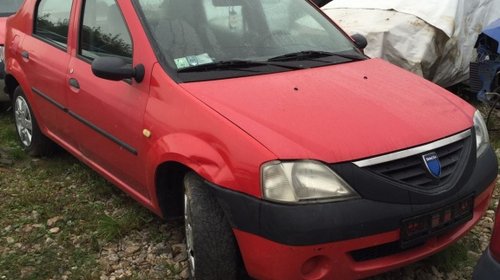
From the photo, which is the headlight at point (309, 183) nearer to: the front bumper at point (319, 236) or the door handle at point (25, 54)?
the front bumper at point (319, 236)

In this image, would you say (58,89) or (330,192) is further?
(58,89)

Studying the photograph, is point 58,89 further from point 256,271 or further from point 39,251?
point 256,271

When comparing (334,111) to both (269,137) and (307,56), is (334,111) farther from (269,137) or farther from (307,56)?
(307,56)

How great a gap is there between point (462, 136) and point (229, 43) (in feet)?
4.50

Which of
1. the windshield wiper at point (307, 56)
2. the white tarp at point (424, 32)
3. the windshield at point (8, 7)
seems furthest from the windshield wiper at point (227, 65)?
the windshield at point (8, 7)

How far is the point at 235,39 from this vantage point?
3168 mm

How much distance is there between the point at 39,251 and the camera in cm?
332

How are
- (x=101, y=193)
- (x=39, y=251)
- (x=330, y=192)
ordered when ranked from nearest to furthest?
1. (x=330, y=192)
2. (x=39, y=251)
3. (x=101, y=193)

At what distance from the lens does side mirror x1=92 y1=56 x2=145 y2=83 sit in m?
2.87

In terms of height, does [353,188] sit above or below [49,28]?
below

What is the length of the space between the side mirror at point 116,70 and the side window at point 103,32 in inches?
6.9

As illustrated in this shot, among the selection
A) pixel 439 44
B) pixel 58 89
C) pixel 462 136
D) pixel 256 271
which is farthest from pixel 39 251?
pixel 439 44

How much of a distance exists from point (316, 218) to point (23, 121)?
3.49 m

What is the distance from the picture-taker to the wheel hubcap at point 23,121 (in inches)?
183
